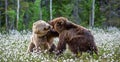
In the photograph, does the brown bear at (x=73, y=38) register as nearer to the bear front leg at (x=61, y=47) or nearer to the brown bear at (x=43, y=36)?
the bear front leg at (x=61, y=47)

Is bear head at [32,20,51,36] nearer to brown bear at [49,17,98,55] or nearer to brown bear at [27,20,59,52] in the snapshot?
brown bear at [27,20,59,52]

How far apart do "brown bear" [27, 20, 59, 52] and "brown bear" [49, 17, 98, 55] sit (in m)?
0.36

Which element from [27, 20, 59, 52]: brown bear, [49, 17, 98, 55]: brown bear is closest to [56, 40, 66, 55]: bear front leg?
[49, 17, 98, 55]: brown bear

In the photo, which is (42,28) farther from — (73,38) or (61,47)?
(73,38)

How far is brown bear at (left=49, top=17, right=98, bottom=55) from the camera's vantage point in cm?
1048

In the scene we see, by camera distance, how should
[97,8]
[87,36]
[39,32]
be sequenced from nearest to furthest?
[87,36] < [39,32] < [97,8]

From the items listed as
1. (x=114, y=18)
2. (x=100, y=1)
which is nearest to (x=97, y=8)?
(x=100, y=1)

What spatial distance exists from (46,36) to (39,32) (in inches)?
10.7

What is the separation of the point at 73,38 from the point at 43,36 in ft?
4.02

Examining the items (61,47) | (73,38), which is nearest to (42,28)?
(61,47)

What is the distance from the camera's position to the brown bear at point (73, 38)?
10477 mm

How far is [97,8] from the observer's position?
61.1 m

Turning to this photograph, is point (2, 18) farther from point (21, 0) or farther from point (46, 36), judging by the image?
point (46, 36)

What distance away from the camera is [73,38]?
34.4 ft
